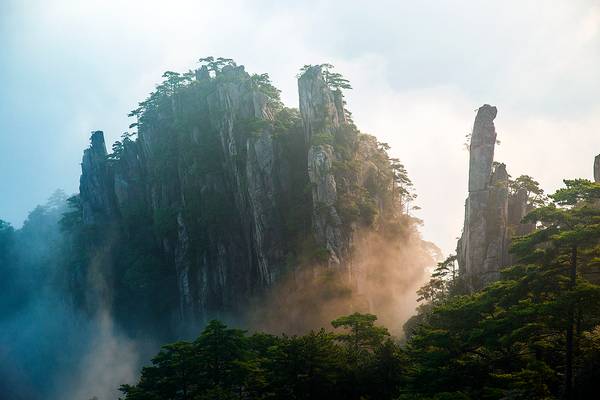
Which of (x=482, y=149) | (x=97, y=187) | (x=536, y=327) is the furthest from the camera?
(x=97, y=187)

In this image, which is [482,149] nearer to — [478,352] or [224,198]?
[478,352]

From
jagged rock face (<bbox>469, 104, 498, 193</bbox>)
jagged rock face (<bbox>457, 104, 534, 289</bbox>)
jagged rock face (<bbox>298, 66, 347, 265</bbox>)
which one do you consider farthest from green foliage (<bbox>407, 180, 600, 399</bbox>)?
jagged rock face (<bbox>298, 66, 347, 265</bbox>)

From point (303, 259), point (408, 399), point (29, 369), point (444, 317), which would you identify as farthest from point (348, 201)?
point (29, 369)

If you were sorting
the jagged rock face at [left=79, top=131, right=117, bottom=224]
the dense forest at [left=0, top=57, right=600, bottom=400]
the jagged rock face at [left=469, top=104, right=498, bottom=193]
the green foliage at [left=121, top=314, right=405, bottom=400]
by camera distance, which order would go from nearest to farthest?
the dense forest at [left=0, top=57, right=600, bottom=400], the green foliage at [left=121, top=314, right=405, bottom=400], the jagged rock face at [left=469, top=104, right=498, bottom=193], the jagged rock face at [left=79, top=131, right=117, bottom=224]

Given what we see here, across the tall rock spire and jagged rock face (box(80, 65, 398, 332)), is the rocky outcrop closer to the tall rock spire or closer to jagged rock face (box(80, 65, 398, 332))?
the tall rock spire

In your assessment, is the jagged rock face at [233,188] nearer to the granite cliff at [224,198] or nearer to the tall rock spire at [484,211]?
the granite cliff at [224,198]

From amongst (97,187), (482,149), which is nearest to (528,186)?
(482,149)
